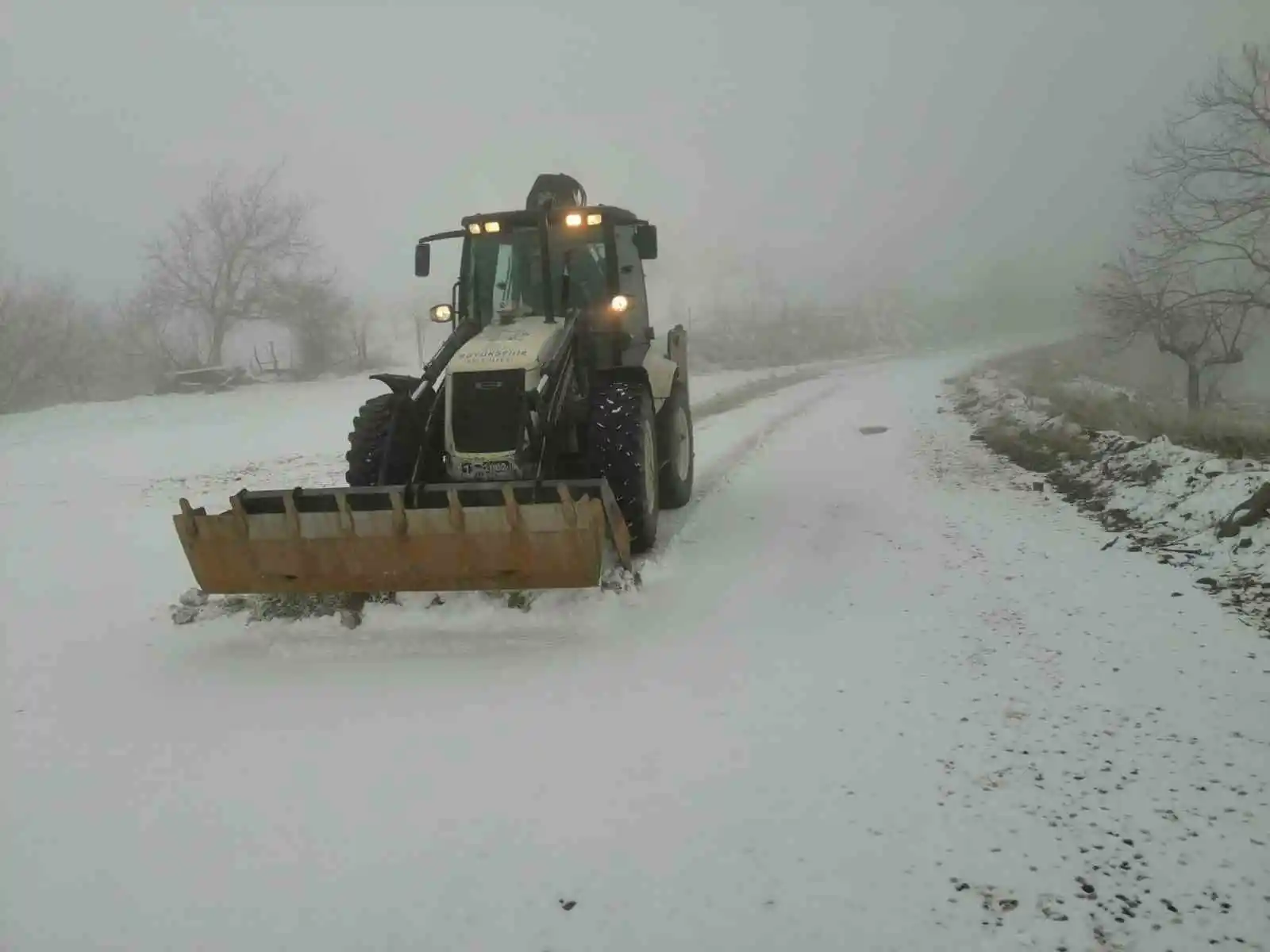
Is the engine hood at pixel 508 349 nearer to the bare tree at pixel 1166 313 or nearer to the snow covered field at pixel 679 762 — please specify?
the snow covered field at pixel 679 762

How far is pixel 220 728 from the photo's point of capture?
4133 millimetres

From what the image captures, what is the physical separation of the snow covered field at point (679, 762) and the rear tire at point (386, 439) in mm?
1110

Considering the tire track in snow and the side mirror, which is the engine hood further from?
the tire track in snow

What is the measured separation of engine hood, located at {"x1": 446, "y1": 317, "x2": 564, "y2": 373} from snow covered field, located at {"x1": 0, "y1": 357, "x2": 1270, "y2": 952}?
66.8 inches

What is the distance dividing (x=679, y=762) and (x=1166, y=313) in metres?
19.8

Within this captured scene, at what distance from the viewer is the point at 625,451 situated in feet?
19.2

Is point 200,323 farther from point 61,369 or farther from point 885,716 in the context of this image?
point 885,716

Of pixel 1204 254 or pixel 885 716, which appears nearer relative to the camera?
pixel 885 716

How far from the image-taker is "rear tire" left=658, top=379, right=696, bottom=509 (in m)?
7.60

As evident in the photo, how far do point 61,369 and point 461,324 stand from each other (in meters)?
28.3

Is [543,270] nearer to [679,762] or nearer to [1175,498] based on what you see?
[679,762]

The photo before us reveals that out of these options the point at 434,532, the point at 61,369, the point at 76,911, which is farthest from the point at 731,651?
the point at 61,369

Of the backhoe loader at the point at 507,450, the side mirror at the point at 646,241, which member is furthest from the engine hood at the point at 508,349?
the side mirror at the point at 646,241

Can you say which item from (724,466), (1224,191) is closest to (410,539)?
(724,466)
